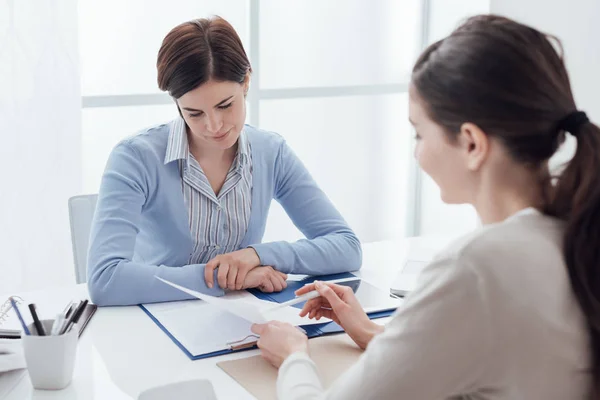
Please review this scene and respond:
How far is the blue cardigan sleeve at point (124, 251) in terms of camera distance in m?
1.69

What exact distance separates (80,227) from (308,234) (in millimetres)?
607

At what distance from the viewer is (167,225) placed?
1.96m

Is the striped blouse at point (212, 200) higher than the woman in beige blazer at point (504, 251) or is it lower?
lower

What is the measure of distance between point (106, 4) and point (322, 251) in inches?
62.4

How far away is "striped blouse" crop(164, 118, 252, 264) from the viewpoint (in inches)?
77.0

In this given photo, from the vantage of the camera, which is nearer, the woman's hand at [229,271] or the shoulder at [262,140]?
the woman's hand at [229,271]

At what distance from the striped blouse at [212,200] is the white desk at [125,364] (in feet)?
1.19

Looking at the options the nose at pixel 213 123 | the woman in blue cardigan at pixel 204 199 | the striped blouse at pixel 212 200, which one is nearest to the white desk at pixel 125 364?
the woman in blue cardigan at pixel 204 199

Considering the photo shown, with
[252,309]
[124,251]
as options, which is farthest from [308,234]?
[252,309]

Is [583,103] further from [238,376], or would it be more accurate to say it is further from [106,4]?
[238,376]

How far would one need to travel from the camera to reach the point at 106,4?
117 inches

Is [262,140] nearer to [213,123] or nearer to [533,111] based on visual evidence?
[213,123]

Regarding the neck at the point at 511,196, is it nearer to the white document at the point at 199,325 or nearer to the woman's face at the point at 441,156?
the woman's face at the point at 441,156

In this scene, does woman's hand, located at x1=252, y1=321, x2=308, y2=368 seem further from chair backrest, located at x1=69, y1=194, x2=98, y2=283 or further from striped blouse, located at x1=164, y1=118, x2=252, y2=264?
chair backrest, located at x1=69, y1=194, x2=98, y2=283
